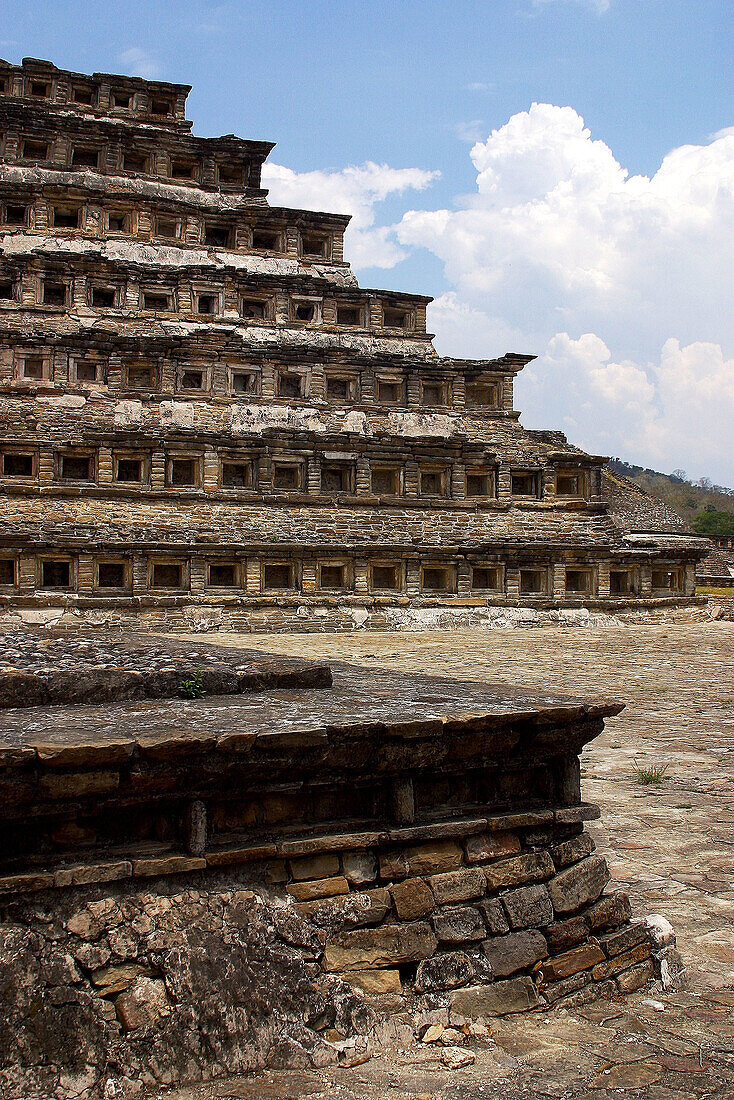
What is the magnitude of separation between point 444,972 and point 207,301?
28.9 meters

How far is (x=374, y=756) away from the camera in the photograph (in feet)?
10.8

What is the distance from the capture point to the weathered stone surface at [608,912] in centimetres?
356

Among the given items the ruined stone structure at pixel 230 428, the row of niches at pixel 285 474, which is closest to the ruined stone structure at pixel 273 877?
the ruined stone structure at pixel 230 428

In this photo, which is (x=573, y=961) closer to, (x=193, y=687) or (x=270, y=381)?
(x=193, y=687)

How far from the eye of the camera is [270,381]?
89.7 ft

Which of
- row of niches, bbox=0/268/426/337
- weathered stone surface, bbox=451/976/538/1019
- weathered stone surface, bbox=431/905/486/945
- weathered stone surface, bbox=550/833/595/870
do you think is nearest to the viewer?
weathered stone surface, bbox=451/976/538/1019

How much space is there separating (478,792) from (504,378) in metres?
26.6

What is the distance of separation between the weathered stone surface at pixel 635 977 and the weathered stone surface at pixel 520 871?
1.86 ft

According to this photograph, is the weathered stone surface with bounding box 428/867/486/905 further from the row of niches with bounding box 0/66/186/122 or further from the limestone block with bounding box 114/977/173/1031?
the row of niches with bounding box 0/66/186/122

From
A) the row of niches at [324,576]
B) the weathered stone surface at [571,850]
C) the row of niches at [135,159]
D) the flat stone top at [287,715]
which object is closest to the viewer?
the flat stone top at [287,715]

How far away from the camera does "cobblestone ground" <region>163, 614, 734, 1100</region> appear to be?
8.57ft

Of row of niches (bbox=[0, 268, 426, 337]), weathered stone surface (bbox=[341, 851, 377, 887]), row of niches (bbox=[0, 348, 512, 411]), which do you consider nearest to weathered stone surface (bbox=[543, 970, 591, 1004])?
weathered stone surface (bbox=[341, 851, 377, 887])

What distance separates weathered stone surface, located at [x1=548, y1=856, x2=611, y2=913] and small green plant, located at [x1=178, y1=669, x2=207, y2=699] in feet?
6.45

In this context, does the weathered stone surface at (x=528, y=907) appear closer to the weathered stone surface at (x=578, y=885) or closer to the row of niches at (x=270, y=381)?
the weathered stone surface at (x=578, y=885)
